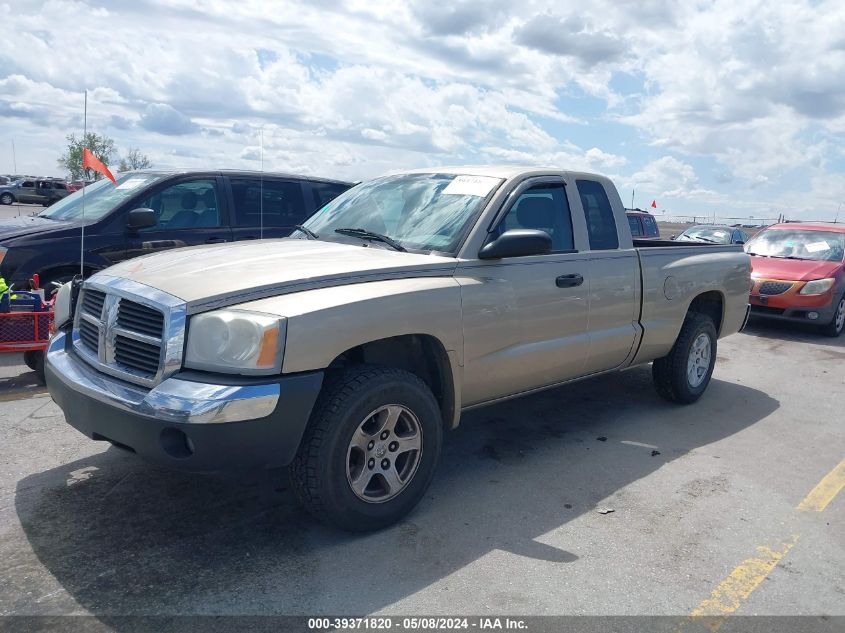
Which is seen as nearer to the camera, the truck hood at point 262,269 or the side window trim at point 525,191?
the truck hood at point 262,269

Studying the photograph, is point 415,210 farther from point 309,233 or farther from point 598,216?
point 598,216

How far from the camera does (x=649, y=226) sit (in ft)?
52.0

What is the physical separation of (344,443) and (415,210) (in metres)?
1.80

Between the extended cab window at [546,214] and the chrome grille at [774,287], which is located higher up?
the extended cab window at [546,214]

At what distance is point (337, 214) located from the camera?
5.04m

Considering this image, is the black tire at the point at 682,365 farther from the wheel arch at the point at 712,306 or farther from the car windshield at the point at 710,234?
the car windshield at the point at 710,234

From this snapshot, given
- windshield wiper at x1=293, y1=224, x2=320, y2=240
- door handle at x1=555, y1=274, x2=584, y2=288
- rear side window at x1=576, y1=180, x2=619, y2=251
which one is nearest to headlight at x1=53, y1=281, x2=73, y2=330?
windshield wiper at x1=293, y1=224, x2=320, y2=240

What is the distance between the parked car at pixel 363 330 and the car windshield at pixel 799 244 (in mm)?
6874

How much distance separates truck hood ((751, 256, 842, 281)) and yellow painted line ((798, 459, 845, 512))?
19.4 ft

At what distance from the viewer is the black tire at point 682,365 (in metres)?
5.99

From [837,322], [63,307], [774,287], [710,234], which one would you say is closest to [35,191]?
[710,234]

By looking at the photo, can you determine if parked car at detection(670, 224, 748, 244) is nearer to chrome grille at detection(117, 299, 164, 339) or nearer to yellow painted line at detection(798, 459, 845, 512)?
yellow painted line at detection(798, 459, 845, 512)

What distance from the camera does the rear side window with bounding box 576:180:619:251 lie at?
16.9 ft

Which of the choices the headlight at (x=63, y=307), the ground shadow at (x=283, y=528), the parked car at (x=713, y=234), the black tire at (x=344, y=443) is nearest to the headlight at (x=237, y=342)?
the black tire at (x=344, y=443)
